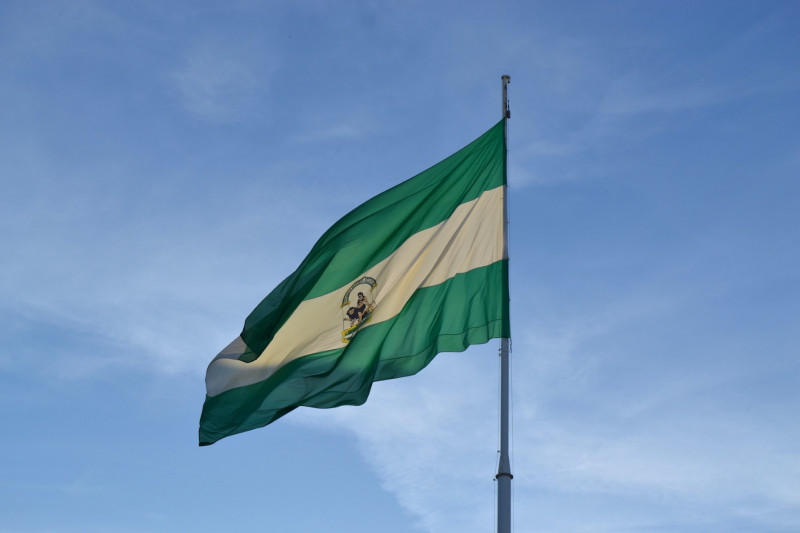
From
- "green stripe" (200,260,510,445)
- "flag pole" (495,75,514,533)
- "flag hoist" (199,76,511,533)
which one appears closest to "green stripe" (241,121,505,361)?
"flag hoist" (199,76,511,533)

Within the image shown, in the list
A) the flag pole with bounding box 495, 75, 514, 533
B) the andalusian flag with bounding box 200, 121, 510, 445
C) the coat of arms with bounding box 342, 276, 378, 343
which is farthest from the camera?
the coat of arms with bounding box 342, 276, 378, 343

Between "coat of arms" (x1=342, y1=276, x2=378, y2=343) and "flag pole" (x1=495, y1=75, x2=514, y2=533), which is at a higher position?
"coat of arms" (x1=342, y1=276, x2=378, y2=343)

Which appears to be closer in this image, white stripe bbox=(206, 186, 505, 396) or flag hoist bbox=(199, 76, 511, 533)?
flag hoist bbox=(199, 76, 511, 533)

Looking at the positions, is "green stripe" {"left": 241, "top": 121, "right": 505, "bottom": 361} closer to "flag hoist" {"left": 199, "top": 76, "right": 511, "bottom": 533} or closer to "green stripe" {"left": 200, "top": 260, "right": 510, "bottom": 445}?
"flag hoist" {"left": 199, "top": 76, "right": 511, "bottom": 533}

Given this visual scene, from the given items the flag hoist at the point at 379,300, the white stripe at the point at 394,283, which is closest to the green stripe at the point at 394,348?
the flag hoist at the point at 379,300

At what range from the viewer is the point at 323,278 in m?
18.0

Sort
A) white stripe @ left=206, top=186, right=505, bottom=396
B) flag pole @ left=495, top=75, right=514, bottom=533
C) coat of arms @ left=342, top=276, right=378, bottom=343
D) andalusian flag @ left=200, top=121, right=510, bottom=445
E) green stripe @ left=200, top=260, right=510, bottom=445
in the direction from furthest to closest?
coat of arms @ left=342, top=276, right=378, bottom=343, white stripe @ left=206, top=186, right=505, bottom=396, andalusian flag @ left=200, top=121, right=510, bottom=445, green stripe @ left=200, top=260, right=510, bottom=445, flag pole @ left=495, top=75, right=514, bottom=533

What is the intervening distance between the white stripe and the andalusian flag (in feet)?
0.07

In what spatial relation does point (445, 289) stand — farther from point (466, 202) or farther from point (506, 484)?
point (506, 484)

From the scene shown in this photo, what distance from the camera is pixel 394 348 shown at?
54.2 ft

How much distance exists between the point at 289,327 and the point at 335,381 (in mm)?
1625

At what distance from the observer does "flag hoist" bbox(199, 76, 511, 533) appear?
16.5 m

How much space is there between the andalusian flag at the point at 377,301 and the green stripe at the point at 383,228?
0.02 meters

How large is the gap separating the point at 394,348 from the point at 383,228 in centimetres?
249
